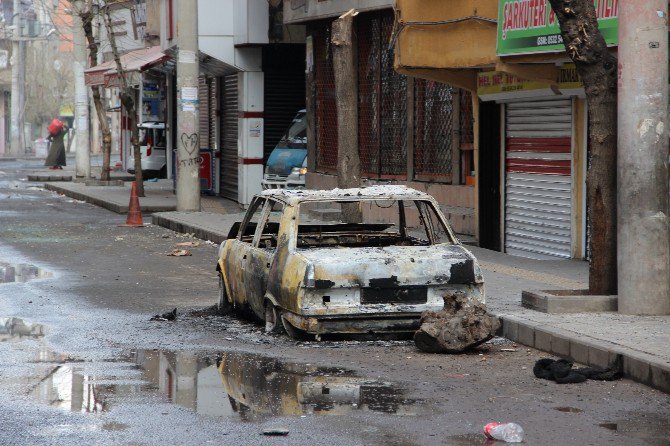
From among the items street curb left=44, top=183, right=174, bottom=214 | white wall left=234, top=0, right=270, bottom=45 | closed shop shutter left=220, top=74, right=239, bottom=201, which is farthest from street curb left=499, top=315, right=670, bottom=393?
closed shop shutter left=220, top=74, right=239, bottom=201

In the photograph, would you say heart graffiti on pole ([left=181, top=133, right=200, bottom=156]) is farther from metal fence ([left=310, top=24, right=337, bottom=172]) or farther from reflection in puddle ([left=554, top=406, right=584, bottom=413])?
reflection in puddle ([left=554, top=406, right=584, bottom=413])

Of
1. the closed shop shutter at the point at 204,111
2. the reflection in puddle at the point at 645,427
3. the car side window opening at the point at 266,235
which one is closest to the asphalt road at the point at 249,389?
the reflection in puddle at the point at 645,427

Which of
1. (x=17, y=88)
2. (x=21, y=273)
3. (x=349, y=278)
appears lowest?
(x=21, y=273)

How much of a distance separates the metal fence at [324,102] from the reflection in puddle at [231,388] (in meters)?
17.0

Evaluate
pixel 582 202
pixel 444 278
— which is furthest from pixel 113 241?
pixel 444 278

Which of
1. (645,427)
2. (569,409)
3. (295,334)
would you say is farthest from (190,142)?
(645,427)

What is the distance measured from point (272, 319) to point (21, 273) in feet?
19.9

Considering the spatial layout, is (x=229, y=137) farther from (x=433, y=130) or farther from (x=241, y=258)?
(x=241, y=258)

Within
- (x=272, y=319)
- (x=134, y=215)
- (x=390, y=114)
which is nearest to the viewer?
(x=272, y=319)

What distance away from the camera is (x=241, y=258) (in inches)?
475

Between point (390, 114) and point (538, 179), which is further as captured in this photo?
point (390, 114)

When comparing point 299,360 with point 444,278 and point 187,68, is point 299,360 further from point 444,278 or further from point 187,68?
point 187,68

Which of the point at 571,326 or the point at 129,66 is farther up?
the point at 129,66

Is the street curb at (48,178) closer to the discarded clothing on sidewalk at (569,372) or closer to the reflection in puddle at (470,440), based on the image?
the discarded clothing on sidewalk at (569,372)
